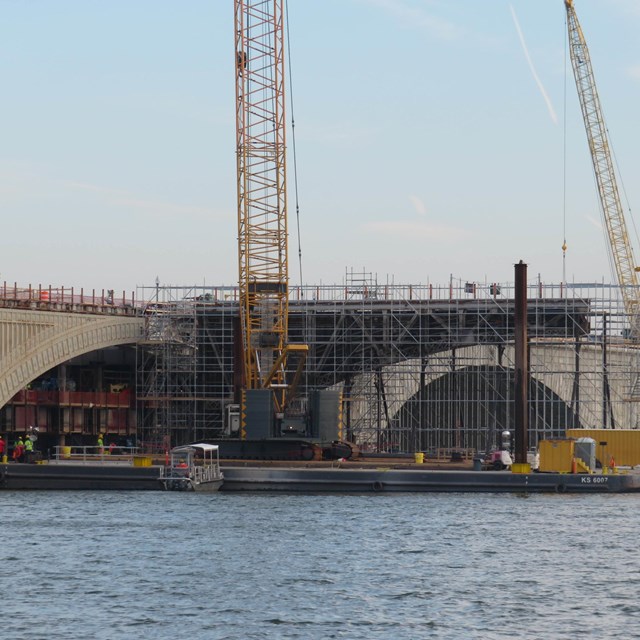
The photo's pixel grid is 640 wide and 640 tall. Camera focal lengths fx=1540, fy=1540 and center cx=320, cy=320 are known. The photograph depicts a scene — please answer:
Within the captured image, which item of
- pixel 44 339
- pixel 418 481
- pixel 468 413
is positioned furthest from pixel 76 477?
pixel 468 413

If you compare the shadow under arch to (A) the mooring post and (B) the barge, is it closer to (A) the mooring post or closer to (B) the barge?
(A) the mooring post

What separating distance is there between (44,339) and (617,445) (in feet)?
147

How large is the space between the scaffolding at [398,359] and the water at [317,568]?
120 ft

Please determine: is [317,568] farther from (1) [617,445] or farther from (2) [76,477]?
(1) [617,445]

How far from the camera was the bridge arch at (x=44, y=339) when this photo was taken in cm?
11538

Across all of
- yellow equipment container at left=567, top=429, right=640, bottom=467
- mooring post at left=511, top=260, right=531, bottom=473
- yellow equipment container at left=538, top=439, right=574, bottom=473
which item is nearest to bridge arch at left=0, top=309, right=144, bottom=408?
mooring post at left=511, top=260, right=531, bottom=473

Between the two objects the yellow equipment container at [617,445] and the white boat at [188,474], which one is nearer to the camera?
the white boat at [188,474]

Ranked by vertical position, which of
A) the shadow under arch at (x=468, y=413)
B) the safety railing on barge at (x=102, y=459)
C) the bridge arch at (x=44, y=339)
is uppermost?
A: the bridge arch at (x=44, y=339)

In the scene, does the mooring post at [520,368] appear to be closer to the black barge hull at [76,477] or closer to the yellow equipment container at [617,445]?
the yellow equipment container at [617,445]

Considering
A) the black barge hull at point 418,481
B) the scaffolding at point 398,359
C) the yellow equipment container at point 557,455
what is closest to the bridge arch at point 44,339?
the scaffolding at point 398,359

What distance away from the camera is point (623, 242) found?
134375mm

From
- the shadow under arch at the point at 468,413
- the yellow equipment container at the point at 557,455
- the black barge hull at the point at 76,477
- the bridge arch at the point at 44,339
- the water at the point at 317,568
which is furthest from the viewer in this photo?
the shadow under arch at the point at 468,413

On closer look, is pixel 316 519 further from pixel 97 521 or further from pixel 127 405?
pixel 127 405

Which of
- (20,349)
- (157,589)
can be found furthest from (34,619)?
(20,349)
